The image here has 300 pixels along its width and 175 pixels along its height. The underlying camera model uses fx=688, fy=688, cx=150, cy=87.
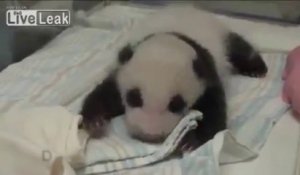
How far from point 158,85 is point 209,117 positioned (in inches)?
4.5

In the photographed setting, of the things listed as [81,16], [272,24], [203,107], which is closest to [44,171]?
[203,107]

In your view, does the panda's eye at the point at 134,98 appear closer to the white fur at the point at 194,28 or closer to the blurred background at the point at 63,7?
the white fur at the point at 194,28

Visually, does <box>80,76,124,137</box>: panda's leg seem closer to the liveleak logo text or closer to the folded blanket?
the folded blanket

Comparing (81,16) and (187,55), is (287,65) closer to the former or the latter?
(187,55)

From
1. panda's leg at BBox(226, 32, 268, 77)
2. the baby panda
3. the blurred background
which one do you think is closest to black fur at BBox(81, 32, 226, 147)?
the baby panda

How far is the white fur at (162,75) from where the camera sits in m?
1.02

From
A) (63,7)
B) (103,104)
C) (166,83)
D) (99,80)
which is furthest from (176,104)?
(63,7)

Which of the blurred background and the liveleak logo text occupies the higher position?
the liveleak logo text

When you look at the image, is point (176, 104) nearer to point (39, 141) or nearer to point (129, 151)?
point (129, 151)

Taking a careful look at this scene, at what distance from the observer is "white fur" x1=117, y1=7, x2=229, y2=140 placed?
1.02 m

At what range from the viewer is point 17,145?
3.06 feet

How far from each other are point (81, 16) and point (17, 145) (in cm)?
76

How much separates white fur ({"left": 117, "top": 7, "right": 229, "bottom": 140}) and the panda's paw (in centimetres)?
5

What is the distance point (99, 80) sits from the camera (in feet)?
4.19
